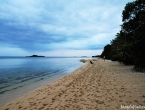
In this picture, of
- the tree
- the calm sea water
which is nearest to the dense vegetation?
the tree

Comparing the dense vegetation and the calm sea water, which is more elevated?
the dense vegetation

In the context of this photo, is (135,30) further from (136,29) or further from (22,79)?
(22,79)

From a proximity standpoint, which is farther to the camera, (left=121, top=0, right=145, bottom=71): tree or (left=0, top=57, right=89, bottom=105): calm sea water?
(left=121, top=0, right=145, bottom=71): tree

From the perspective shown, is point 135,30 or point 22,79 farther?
point 22,79

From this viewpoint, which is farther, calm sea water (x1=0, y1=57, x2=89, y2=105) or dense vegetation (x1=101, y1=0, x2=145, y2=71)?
dense vegetation (x1=101, y1=0, x2=145, y2=71)

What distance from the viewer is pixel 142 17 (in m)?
15.1

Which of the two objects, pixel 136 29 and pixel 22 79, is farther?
pixel 22 79

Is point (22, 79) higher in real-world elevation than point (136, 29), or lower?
lower

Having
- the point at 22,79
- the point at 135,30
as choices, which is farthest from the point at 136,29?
the point at 22,79

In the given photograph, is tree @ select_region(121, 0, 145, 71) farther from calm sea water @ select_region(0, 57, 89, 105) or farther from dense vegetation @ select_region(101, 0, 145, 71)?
calm sea water @ select_region(0, 57, 89, 105)

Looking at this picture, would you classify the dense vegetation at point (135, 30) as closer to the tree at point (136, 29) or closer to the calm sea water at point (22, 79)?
the tree at point (136, 29)

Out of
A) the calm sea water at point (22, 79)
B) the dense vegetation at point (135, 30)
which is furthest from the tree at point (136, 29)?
the calm sea water at point (22, 79)

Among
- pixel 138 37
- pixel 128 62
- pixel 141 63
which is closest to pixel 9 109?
pixel 138 37

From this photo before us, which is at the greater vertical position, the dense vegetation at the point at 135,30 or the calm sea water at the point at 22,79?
the dense vegetation at the point at 135,30
